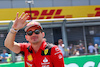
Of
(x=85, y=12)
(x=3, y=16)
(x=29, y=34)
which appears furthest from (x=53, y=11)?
(x=29, y=34)

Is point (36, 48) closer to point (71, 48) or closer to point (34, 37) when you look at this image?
point (34, 37)

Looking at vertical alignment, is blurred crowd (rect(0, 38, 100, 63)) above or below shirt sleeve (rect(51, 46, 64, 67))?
below

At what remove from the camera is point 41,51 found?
6.61 feet

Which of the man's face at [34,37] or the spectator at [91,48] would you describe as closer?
the man's face at [34,37]

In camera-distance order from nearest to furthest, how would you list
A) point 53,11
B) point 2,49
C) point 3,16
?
point 2,49, point 3,16, point 53,11

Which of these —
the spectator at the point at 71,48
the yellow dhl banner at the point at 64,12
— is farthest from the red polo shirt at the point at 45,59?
the yellow dhl banner at the point at 64,12

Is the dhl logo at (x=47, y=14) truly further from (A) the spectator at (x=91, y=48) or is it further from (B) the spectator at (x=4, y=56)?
(B) the spectator at (x=4, y=56)

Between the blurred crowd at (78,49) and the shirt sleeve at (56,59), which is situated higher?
the shirt sleeve at (56,59)

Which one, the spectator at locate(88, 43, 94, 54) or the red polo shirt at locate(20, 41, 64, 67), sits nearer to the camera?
the red polo shirt at locate(20, 41, 64, 67)

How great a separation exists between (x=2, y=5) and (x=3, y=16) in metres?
1.95

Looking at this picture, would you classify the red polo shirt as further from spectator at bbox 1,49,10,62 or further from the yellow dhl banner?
the yellow dhl banner

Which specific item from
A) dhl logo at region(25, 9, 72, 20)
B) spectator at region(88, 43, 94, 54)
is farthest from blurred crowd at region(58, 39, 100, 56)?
dhl logo at region(25, 9, 72, 20)

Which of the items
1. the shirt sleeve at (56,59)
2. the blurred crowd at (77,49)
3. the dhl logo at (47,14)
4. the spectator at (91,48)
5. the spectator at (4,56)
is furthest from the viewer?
the dhl logo at (47,14)

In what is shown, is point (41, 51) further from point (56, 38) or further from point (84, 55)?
point (84, 55)
